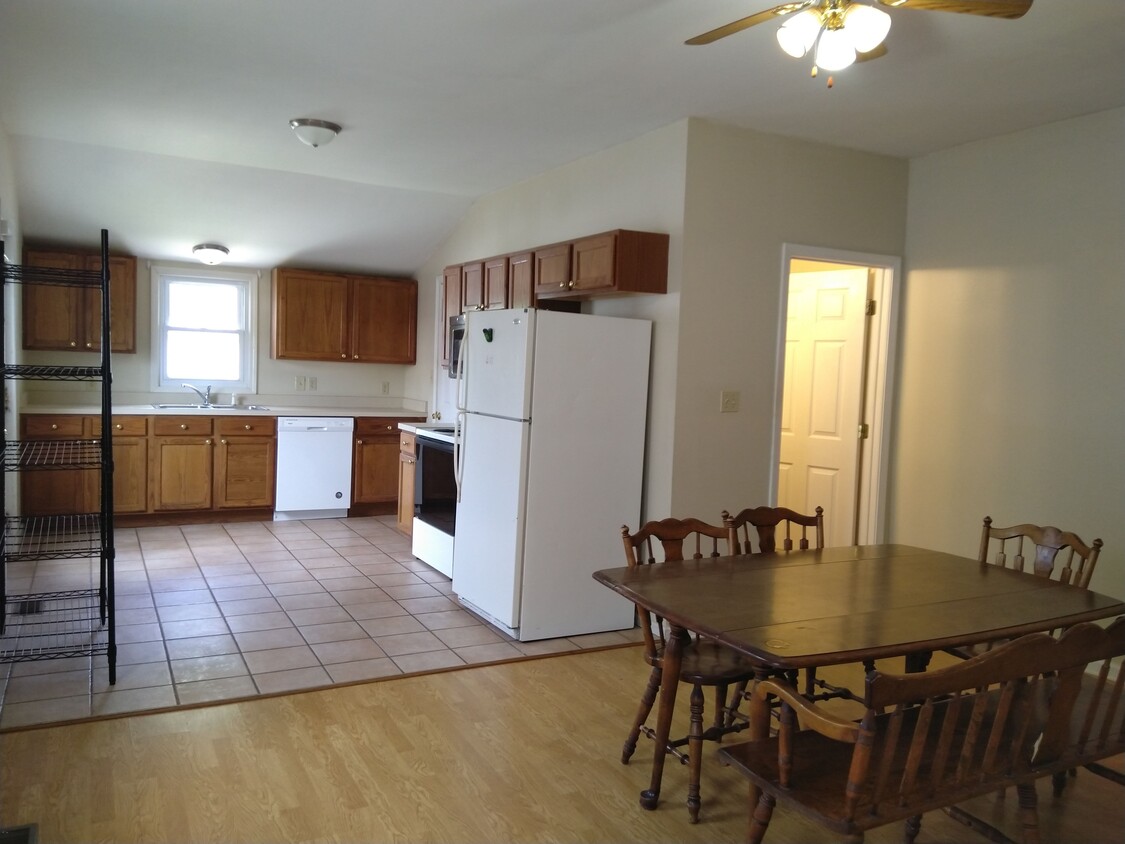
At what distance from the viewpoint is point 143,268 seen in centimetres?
648

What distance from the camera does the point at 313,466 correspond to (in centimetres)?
651

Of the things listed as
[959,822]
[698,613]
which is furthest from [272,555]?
[959,822]

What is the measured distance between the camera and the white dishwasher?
6.42 metres

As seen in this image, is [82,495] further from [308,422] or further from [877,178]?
[877,178]

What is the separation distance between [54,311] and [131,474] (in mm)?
1304

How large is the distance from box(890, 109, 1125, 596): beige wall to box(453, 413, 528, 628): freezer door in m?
2.19

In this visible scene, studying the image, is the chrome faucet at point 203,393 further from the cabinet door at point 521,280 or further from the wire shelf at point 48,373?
the wire shelf at point 48,373

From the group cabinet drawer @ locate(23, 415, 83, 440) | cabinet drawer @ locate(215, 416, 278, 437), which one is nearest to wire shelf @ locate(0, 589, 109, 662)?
cabinet drawer @ locate(23, 415, 83, 440)

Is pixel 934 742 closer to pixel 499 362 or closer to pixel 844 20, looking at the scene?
pixel 844 20

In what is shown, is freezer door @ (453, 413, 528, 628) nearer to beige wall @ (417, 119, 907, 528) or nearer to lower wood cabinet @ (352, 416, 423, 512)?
beige wall @ (417, 119, 907, 528)

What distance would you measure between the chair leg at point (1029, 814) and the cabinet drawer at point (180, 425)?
5.66m

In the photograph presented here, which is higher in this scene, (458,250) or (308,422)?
(458,250)

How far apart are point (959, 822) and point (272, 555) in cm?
425

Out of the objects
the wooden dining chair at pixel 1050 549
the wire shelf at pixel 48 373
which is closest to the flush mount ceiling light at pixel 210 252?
the wire shelf at pixel 48 373
